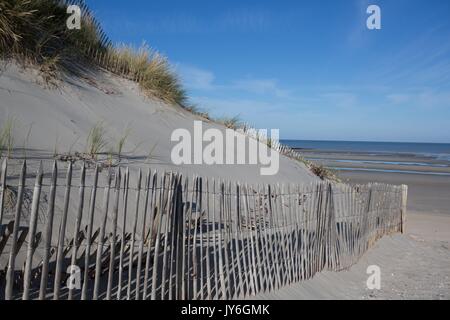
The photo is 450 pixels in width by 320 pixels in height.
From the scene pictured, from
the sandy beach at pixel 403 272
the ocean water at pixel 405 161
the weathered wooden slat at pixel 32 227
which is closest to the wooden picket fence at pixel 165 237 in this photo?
the weathered wooden slat at pixel 32 227

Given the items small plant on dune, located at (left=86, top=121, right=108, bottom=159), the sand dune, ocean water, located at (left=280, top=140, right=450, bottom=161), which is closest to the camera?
the sand dune

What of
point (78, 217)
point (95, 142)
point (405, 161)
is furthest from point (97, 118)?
point (405, 161)

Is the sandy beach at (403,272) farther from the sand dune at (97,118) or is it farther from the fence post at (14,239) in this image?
the sand dune at (97,118)

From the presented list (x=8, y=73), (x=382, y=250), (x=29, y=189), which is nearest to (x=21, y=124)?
(x=8, y=73)

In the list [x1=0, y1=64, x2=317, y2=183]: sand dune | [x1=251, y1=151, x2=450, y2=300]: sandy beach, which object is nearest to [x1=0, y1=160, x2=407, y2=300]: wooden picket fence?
[x1=251, y1=151, x2=450, y2=300]: sandy beach

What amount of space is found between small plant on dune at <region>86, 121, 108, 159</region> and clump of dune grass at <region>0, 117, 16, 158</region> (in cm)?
125

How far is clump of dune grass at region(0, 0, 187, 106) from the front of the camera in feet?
28.8

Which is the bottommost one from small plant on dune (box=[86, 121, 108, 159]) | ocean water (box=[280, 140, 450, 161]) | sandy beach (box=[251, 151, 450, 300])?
sandy beach (box=[251, 151, 450, 300])

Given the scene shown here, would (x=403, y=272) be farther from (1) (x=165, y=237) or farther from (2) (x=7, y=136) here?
(2) (x=7, y=136)

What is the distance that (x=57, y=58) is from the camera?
918cm

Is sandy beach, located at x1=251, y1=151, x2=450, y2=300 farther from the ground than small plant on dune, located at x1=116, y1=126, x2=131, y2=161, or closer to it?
closer to it

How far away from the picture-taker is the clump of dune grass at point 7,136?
6207 millimetres

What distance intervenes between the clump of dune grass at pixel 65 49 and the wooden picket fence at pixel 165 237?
12.3ft

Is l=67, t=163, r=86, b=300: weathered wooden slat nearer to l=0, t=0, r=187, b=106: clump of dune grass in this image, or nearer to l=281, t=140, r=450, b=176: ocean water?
l=0, t=0, r=187, b=106: clump of dune grass
